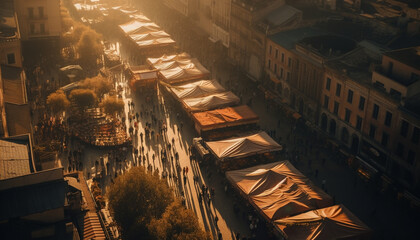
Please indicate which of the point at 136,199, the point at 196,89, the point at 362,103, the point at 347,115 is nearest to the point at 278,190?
the point at 136,199

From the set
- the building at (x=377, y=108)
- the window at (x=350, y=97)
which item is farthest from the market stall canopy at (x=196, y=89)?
the window at (x=350, y=97)

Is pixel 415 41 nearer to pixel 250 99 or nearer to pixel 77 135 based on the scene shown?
pixel 250 99

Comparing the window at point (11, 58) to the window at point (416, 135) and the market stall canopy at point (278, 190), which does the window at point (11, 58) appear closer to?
the market stall canopy at point (278, 190)

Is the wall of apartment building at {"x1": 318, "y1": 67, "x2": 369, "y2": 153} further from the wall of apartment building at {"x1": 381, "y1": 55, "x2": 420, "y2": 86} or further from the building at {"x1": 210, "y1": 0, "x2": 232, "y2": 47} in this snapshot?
the building at {"x1": 210, "y1": 0, "x2": 232, "y2": 47}

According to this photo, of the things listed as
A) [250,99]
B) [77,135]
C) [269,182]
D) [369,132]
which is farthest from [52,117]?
[369,132]

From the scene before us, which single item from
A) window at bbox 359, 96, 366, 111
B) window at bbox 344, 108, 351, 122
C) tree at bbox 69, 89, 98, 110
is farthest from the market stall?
tree at bbox 69, 89, 98, 110

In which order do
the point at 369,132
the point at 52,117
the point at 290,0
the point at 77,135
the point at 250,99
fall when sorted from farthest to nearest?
the point at 290,0 → the point at 250,99 → the point at 52,117 → the point at 77,135 → the point at 369,132
